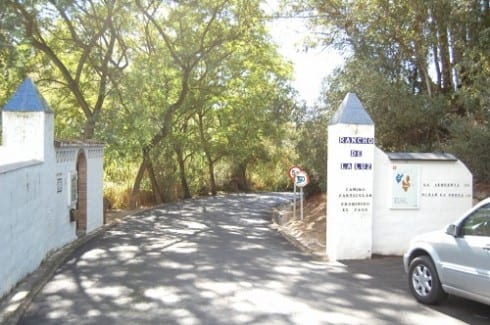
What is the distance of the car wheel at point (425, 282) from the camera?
22.9ft

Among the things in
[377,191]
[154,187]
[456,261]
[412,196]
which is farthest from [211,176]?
[456,261]

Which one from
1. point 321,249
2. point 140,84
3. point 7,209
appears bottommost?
point 321,249

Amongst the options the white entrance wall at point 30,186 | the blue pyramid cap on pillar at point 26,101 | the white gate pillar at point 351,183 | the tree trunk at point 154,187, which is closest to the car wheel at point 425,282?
the white gate pillar at point 351,183

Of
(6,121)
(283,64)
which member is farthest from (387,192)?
(283,64)

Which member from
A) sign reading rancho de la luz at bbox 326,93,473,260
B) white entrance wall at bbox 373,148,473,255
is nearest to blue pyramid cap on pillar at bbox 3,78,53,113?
sign reading rancho de la luz at bbox 326,93,473,260

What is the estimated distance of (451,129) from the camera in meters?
14.2

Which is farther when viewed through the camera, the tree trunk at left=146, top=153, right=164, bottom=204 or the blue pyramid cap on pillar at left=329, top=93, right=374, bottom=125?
the tree trunk at left=146, top=153, right=164, bottom=204

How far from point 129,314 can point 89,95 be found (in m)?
19.0

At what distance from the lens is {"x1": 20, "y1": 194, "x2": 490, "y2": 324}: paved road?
6.66 m

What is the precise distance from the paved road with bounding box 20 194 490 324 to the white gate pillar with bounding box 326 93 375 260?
1.64 ft

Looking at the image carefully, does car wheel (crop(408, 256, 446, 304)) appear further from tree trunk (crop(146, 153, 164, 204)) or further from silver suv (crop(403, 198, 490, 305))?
tree trunk (crop(146, 153, 164, 204))

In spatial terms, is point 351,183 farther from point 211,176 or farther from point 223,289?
point 211,176

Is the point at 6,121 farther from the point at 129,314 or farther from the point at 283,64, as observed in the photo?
the point at 283,64

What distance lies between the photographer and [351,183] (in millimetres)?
10531
